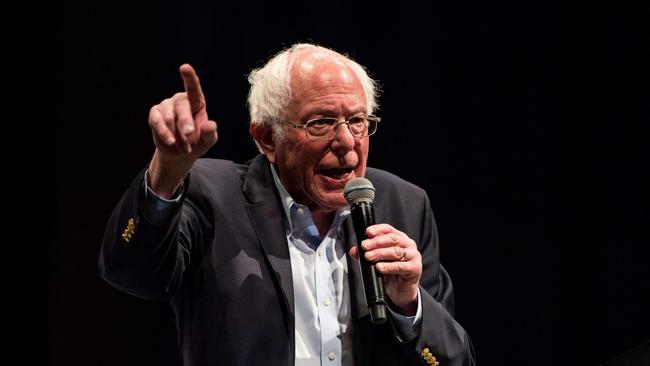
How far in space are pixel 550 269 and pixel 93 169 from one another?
5.89ft

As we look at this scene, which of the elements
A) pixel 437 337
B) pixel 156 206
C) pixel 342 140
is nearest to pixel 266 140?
pixel 342 140

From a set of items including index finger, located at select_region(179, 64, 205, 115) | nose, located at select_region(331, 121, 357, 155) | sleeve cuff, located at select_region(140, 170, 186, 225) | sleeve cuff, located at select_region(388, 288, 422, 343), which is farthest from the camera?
nose, located at select_region(331, 121, 357, 155)

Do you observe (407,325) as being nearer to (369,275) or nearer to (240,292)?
(369,275)

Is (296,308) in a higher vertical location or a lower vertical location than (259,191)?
lower

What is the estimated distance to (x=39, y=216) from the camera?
9.65 ft

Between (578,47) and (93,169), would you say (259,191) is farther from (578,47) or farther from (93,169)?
(578,47)

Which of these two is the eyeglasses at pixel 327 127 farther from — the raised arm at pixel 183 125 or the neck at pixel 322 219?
the raised arm at pixel 183 125

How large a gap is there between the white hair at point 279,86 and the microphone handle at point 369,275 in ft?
1.52

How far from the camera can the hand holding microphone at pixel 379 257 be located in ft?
5.35

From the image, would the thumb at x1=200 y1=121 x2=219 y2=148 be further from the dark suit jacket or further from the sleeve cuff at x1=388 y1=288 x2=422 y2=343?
→ the sleeve cuff at x1=388 y1=288 x2=422 y2=343

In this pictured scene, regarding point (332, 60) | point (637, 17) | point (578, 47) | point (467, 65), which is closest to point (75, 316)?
point (332, 60)

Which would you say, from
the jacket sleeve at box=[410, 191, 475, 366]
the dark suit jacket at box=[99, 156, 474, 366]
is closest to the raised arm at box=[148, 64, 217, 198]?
the dark suit jacket at box=[99, 156, 474, 366]

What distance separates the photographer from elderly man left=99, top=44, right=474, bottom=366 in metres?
1.72

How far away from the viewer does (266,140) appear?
2.19m
